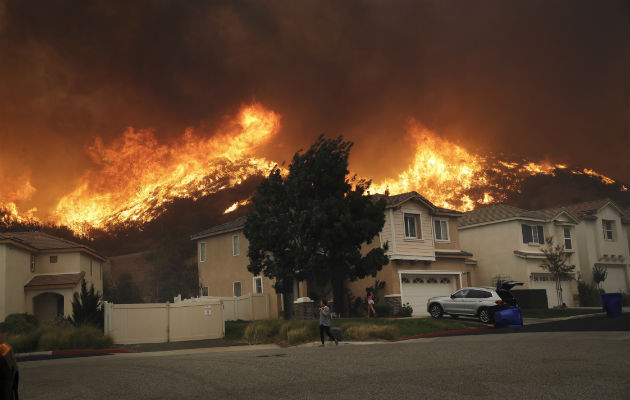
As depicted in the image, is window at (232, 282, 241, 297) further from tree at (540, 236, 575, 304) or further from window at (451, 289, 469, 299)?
tree at (540, 236, 575, 304)

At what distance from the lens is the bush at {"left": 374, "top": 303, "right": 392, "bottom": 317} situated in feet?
117

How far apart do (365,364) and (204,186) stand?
131644 mm

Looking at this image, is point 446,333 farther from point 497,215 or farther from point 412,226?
point 497,215

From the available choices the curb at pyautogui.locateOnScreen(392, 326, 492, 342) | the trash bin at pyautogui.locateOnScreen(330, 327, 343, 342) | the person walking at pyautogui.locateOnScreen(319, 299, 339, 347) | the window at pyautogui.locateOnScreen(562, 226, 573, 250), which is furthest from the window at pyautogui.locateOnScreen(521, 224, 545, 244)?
the person walking at pyautogui.locateOnScreen(319, 299, 339, 347)

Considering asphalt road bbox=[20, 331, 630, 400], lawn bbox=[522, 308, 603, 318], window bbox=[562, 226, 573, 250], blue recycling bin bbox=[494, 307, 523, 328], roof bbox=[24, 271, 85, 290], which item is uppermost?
window bbox=[562, 226, 573, 250]

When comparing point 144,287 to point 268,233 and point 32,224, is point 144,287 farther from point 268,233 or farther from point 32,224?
point 268,233

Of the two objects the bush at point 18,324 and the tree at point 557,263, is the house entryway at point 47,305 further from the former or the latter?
the tree at point 557,263

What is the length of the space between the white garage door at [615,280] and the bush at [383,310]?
28470 millimetres

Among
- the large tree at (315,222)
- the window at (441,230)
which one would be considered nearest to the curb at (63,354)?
the large tree at (315,222)

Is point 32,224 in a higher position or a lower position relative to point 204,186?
lower

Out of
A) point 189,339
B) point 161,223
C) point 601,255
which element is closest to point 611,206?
point 601,255

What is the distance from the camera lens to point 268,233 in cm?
3133

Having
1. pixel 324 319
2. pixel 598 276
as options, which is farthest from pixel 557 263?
pixel 324 319

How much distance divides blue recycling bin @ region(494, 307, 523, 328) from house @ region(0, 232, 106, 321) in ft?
85.0
